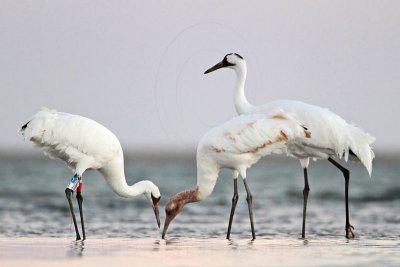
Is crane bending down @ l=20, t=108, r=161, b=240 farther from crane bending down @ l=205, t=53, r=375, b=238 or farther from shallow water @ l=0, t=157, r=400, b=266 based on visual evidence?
crane bending down @ l=205, t=53, r=375, b=238

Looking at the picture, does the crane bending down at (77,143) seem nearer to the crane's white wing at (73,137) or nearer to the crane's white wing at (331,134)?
the crane's white wing at (73,137)

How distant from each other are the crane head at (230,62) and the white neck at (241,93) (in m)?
0.07

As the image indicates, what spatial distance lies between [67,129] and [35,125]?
0.52 meters

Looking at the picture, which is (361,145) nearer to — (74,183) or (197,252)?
(197,252)

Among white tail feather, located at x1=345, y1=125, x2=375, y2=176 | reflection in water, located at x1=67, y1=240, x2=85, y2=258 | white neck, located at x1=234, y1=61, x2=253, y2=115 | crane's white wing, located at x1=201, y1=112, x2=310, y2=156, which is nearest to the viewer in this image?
reflection in water, located at x1=67, y1=240, x2=85, y2=258

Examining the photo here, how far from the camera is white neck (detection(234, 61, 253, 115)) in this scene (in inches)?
685

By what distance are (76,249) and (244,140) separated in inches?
127

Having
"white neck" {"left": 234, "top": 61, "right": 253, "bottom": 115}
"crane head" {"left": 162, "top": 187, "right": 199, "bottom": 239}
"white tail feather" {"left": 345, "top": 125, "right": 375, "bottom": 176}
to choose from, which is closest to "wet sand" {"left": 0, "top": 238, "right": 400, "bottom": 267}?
"crane head" {"left": 162, "top": 187, "right": 199, "bottom": 239}

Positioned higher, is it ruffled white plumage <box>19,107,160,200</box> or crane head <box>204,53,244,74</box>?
crane head <box>204,53,244,74</box>

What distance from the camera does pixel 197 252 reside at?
525 inches

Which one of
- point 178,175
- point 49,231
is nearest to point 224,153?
point 49,231

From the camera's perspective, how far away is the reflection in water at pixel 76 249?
1281cm

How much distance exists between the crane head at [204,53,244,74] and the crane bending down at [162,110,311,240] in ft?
7.87

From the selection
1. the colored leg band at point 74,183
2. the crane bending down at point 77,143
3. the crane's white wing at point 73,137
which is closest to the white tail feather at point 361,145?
the crane bending down at point 77,143
